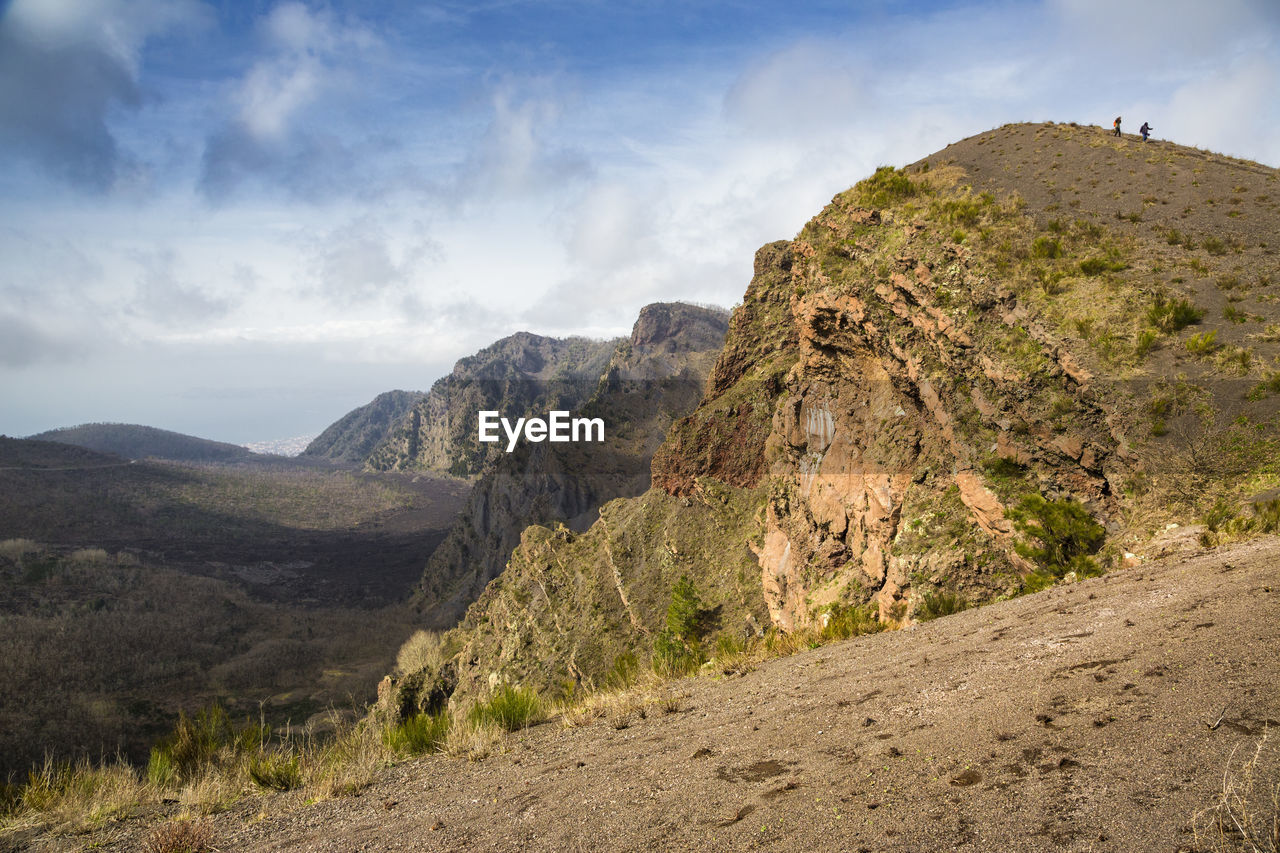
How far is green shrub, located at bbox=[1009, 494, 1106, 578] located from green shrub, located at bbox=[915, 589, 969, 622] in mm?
1872

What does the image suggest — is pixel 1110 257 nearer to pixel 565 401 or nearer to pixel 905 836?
pixel 905 836

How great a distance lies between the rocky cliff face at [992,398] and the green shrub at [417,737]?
38.7 ft

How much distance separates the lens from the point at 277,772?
312 inches

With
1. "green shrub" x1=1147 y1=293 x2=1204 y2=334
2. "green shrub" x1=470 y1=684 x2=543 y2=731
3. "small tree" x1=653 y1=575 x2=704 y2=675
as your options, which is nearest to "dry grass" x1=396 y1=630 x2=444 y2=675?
"small tree" x1=653 y1=575 x2=704 y2=675

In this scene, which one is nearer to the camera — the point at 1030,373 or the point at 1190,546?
the point at 1190,546

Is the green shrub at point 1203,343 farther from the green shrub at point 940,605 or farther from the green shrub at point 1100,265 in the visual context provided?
the green shrub at point 940,605

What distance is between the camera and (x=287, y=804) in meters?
7.02

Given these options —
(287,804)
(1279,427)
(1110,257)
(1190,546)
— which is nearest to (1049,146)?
(1110,257)

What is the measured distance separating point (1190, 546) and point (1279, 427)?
399 centimetres

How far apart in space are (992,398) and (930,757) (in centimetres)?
1494

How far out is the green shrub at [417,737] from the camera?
9.32 m

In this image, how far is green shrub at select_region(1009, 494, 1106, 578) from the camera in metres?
13.4

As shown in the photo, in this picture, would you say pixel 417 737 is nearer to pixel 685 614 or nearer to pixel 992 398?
pixel 992 398

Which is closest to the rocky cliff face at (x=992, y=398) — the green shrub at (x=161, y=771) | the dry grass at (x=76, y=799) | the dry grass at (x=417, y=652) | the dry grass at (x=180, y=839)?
the dry grass at (x=180, y=839)
